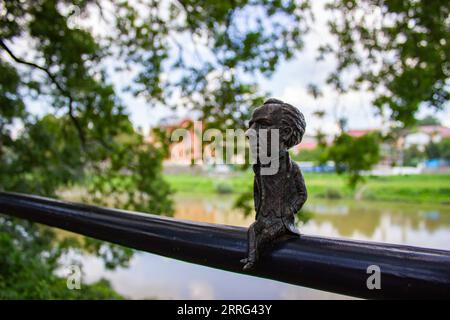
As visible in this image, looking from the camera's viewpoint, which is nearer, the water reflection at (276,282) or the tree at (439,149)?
the tree at (439,149)

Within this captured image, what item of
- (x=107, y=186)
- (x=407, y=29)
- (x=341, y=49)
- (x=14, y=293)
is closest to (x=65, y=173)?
(x=107, y=186)

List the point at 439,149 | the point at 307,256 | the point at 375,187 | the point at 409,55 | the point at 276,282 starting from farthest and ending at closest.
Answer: the point at 375,187
the point at 276,282
the point at 439,149
the point at 409,55
the point at 307,256

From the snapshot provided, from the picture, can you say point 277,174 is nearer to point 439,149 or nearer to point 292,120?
point 292,120

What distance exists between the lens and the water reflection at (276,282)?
878 cm

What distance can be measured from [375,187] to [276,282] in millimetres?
6901

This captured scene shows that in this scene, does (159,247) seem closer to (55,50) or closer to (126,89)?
(126,89)

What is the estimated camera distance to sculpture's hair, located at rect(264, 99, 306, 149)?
813 millimetres

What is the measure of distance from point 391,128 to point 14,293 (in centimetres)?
413

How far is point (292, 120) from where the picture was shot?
0.81 metres

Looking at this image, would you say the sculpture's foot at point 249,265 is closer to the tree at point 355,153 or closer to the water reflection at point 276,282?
the tree at point 355,153

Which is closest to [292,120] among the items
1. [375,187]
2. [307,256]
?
[307,256]

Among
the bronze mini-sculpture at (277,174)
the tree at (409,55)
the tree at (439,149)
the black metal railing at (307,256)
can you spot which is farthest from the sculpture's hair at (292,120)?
the tree at (439,149)

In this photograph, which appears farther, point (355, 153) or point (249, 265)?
point (355, 153)

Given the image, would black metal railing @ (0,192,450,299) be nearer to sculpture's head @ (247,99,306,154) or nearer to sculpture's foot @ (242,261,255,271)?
sculpture's foot @ (242,261,255,271)
